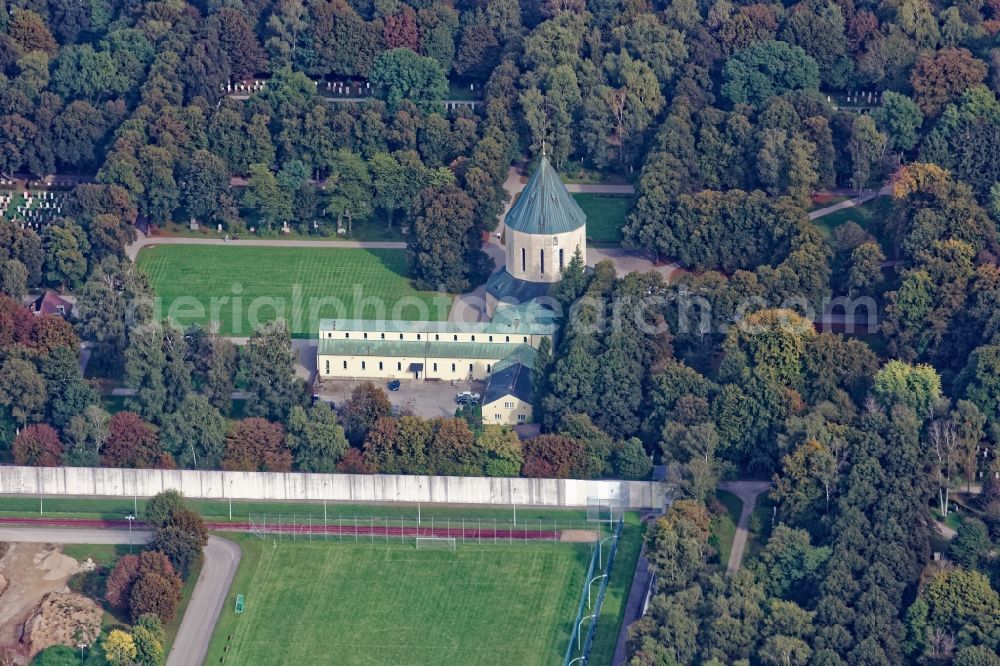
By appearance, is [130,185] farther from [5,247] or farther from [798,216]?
[798,216]

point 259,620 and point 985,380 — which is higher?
point 985,380

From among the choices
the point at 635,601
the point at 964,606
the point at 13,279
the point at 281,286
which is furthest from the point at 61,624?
the point at 964,606

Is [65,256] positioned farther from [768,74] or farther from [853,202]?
[853,202]

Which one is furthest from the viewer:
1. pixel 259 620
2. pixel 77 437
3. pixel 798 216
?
pixel 798 216

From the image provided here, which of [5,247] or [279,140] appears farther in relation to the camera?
[279,140]

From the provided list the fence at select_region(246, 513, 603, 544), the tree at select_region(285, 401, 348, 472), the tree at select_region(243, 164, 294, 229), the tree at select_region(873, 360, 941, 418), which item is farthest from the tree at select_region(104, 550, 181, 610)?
the tree at select_region(243, 164, 294, 229)

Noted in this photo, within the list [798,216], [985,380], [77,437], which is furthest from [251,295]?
[985,380]

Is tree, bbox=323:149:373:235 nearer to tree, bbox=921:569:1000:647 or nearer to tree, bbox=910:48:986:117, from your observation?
tree, bbox=910:48:986:117
